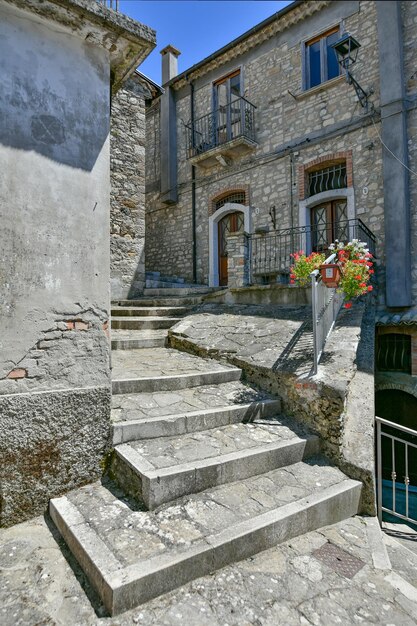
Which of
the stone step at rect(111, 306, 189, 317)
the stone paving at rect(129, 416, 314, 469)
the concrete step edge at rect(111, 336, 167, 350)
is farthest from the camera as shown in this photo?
the stone step at rect(111, 306, 189, 317)

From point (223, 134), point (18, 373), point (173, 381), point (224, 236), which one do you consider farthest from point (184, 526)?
point (223, 134)

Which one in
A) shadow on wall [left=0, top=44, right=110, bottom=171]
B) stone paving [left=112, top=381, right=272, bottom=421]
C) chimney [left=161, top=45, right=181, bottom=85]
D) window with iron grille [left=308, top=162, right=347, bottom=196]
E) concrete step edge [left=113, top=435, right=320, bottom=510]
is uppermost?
chimney [left=161, top=45, right=181, bottom=85]

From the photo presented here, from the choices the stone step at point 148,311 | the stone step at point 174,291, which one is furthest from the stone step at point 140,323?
the stone step at point 174,291

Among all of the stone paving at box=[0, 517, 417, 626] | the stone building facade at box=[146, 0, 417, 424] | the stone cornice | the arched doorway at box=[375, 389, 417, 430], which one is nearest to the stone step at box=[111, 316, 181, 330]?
the stone building facade at box=[146, 0, 417, 424]

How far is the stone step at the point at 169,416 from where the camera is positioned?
2.91 m

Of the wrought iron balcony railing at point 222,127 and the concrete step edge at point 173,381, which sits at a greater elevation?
the wrought iron balcony railing at point 222,127

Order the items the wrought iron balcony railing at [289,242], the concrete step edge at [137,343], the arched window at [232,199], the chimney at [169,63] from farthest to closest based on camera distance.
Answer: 1. the chimney at [169,63]
2. the arched window at [232,199]
3. the wrought iron balcony railing at [289,242]
4. the concrete step edge at [137,343]

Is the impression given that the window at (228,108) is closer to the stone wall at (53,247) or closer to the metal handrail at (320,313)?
the metal handrail at (320,313)

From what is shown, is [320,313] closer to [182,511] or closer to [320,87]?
[182,511]

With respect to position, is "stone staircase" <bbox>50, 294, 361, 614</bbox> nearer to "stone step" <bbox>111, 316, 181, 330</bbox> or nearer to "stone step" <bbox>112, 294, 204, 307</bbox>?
"stone step" <bbox>111, 316, 181, 330</bbox>

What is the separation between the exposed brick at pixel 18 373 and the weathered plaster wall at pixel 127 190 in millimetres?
6067

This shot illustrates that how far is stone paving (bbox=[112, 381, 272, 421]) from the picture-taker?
313 cm

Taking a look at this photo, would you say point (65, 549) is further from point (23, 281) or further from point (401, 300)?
point (401, 300)

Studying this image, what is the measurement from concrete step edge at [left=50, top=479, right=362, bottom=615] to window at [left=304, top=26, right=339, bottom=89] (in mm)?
9750
